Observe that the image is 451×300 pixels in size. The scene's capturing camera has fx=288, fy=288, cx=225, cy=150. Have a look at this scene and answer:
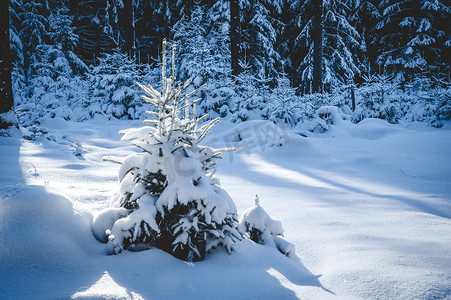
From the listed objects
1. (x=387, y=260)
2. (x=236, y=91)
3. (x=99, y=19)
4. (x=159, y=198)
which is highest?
(x=99, y=19)

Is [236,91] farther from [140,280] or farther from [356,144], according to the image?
[140,280]

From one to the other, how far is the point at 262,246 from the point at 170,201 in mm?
977

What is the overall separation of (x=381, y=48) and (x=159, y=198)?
78.6 ft

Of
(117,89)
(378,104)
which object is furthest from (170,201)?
(117,89)

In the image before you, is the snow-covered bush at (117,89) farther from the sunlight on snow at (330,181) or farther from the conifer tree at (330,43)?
the conifer tree at (330,43)

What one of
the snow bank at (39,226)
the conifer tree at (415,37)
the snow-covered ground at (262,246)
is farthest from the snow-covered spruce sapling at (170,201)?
the conifer tree at (415,37)

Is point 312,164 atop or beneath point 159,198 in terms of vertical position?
beneath

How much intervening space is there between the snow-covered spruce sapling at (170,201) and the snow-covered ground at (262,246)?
0.12 meters

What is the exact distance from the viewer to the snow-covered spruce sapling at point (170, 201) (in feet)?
6.40

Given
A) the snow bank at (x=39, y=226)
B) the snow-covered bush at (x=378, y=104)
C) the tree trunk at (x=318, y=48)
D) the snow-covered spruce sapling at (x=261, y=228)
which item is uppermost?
the tree trunk at (x=318, y=48)

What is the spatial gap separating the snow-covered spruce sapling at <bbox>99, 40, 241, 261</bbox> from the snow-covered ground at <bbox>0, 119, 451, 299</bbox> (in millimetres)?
117

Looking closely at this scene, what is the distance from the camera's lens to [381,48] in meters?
21.2

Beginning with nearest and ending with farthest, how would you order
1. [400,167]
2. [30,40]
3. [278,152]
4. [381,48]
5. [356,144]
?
[400,167], [278,152], [356,144], [30,40], [381,48]

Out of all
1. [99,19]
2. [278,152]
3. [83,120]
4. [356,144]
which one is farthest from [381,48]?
[99,19]
